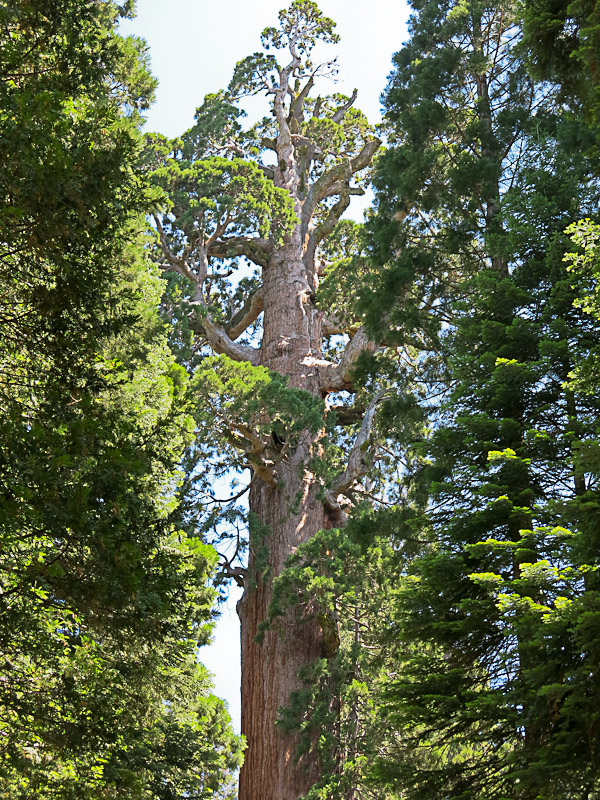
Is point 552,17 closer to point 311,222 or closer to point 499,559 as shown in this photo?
point 499,559

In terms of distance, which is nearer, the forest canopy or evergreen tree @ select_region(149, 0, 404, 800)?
the forest canopy

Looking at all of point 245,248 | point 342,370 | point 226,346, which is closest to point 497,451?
point 342,370

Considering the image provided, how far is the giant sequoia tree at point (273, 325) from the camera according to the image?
11758mm

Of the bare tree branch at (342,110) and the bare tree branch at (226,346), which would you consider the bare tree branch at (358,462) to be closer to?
the bare tree branch at (226,346)

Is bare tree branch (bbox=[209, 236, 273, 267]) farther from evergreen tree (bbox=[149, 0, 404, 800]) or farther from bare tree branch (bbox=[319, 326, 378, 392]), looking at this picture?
bare tree branch (bbox=[319, 326, 378, 392])

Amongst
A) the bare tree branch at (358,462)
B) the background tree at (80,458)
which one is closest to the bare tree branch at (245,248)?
the bare tree branch at (358,462)

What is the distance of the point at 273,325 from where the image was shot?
51.1 feet

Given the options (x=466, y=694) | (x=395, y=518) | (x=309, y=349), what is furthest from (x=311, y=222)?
(x=466, y=694)

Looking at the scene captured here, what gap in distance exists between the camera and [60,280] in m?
5.70

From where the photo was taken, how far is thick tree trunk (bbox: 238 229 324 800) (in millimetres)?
11346

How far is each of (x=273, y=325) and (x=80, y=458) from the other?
10440mm

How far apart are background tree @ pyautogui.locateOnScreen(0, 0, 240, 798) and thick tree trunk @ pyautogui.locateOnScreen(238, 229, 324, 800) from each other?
4.58 m

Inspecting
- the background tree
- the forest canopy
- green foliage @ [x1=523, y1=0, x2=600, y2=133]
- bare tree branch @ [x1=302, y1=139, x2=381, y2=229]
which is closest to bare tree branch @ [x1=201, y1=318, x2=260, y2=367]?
the forest canopy

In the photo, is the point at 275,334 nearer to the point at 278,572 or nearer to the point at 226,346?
the point at 226,346
